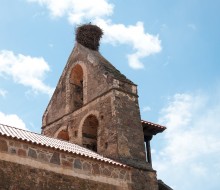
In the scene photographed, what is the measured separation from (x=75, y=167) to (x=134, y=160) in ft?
9.65

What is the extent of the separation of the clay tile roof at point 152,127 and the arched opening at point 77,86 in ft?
10.9

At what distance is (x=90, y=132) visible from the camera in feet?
49.8

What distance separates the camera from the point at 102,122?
547 inches

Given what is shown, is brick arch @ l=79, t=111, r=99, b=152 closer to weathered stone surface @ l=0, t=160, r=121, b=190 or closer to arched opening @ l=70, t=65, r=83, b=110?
arched opening @ l=70, t=65, r=83, b=110

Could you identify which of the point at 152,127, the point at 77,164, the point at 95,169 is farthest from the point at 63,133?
the point at 77,164

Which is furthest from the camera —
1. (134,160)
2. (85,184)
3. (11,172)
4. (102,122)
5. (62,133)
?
(62,133)

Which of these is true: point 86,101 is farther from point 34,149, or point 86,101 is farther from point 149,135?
point 34,149

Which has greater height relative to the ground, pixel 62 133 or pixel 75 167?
pixel 62 133

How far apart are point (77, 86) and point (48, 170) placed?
24.5 feet

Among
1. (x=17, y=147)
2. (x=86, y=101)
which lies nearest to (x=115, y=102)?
(x=86, y=101)

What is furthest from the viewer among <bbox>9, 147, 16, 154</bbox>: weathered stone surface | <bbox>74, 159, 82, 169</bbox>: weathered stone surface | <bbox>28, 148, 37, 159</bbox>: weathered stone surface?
<bbox>74, 159, 82, 169</bbox>: weathered stone surface

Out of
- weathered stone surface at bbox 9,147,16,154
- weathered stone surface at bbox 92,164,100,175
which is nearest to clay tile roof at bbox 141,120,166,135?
weathered stone surface at bbox 92,164,100,175

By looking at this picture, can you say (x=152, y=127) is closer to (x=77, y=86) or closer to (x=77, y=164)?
(x=77, y=86)

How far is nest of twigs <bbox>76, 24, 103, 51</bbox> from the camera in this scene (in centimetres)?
1731
